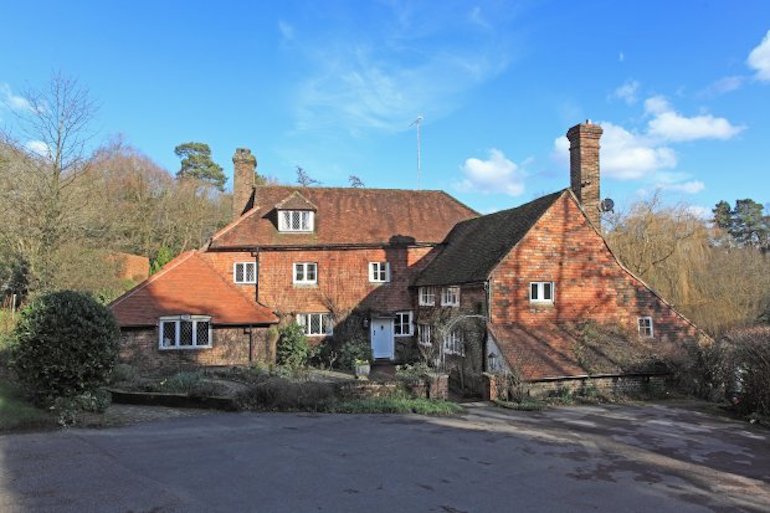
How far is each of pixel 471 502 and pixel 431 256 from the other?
2246 cm

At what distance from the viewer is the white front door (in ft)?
93.7

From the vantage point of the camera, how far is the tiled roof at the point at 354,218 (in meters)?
28.7

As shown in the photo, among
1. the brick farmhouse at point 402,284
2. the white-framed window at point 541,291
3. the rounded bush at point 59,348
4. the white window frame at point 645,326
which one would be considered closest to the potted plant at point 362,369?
the brick farmhouse at point 402,284

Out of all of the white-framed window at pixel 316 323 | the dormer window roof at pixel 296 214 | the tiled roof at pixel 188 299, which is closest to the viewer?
the tiled roof at pixel 188 299

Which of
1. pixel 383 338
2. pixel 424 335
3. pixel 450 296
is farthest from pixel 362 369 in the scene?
pixel 450 296

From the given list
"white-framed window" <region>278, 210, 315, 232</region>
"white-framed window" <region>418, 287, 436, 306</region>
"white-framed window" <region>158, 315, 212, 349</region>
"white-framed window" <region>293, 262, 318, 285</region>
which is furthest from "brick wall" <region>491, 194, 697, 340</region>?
"white-framed window" <region>158, 315, 212, 349</region>

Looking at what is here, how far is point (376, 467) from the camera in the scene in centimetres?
910

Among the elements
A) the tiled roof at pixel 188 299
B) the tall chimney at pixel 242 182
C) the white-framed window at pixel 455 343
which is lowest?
the white-framed window at pixel 455 343

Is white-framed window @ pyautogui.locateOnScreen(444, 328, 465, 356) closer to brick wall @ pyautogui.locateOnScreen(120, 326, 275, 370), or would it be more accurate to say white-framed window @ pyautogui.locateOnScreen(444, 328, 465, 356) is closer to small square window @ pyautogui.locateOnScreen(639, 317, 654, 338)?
small square window @ pyautogui.locateOnScreen(639, 317, 654, 338)

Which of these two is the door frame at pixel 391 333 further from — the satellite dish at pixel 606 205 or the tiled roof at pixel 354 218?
the satellite dish at pixel 606 205

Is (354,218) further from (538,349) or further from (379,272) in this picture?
(538,349)

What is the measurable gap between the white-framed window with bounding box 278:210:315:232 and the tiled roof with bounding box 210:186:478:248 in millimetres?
379

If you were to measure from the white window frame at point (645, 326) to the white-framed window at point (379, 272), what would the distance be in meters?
12.1

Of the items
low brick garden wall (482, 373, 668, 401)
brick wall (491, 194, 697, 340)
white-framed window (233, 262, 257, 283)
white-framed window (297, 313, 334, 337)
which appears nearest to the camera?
low brick garden wall (482, 373, 668, 401)
